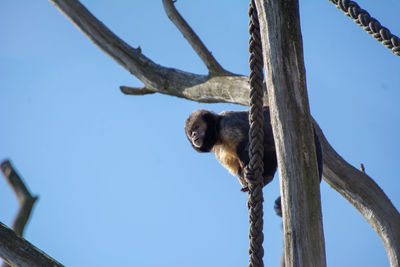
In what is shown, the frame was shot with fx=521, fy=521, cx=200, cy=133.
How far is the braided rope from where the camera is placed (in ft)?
12.0

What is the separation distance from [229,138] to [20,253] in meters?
3.42

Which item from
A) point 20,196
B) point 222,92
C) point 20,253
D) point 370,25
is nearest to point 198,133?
point 222,92

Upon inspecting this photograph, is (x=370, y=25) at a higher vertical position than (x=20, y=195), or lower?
higher

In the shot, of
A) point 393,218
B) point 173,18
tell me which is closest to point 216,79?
point 173,18

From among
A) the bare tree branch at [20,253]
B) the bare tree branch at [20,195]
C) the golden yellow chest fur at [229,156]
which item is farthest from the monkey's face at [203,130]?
the bare tree branch at [20,253]

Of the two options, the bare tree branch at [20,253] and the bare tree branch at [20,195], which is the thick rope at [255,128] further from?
the bare tree branch at [20,195]

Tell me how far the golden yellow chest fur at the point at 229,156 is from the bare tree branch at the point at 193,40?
1.16 meters

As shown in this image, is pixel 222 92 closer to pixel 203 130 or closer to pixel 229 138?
pixel 203 130

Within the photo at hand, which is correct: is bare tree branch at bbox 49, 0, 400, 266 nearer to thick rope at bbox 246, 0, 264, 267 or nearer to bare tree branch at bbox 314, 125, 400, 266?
bare tree branch at bbox 314, 125, 400, 266

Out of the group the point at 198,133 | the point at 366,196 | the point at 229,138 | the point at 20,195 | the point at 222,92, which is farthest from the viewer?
the point at 222,92

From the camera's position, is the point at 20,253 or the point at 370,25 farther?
the point at 370,25

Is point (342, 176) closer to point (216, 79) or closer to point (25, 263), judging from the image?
point (216, 79)

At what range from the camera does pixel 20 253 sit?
346 cm

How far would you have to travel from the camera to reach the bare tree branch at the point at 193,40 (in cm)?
730
